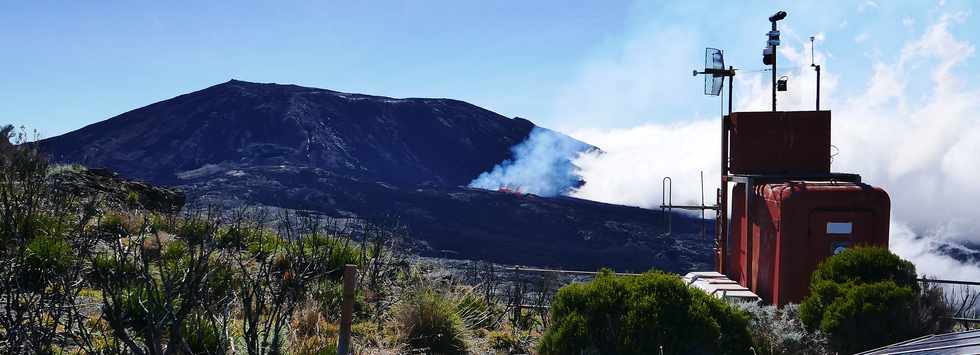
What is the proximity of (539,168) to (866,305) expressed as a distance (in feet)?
262

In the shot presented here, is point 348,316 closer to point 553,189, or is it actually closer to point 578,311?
point 578,311

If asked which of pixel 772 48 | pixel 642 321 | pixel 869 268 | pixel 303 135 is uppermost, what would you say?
pixel 303 135

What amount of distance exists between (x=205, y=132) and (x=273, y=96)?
11394mm

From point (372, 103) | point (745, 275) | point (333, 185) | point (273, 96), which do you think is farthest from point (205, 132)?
point (745, 275)

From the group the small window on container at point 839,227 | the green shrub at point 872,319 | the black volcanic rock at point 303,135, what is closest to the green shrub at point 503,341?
the green shrub at point 872,319

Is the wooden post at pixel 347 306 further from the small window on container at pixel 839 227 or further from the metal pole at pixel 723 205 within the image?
the metal pole at pixel 723 205

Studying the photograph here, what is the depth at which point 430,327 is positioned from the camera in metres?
7.46

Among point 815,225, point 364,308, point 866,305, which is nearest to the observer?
point 866,305

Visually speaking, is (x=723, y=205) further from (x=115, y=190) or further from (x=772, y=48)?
(x=115, y=190)

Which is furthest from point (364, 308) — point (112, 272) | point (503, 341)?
point (112, 272)

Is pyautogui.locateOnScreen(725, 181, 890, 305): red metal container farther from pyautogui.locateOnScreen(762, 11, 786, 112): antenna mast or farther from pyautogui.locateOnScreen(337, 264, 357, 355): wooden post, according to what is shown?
pyautogui.locateOnScreen(337, 264, 357, 355): wooden post

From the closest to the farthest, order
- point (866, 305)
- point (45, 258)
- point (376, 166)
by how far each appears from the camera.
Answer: point (866, 305)
point (45, 258)
point (376, 166)

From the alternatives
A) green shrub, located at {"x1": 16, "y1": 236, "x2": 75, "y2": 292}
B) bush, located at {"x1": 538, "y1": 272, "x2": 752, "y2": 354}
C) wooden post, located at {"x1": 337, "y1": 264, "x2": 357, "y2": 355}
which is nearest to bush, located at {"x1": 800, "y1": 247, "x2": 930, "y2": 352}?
bush, located at {"x1": 538, "y1": 272, "x2": 752, "y2": 354}

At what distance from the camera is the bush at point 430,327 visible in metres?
7.36
